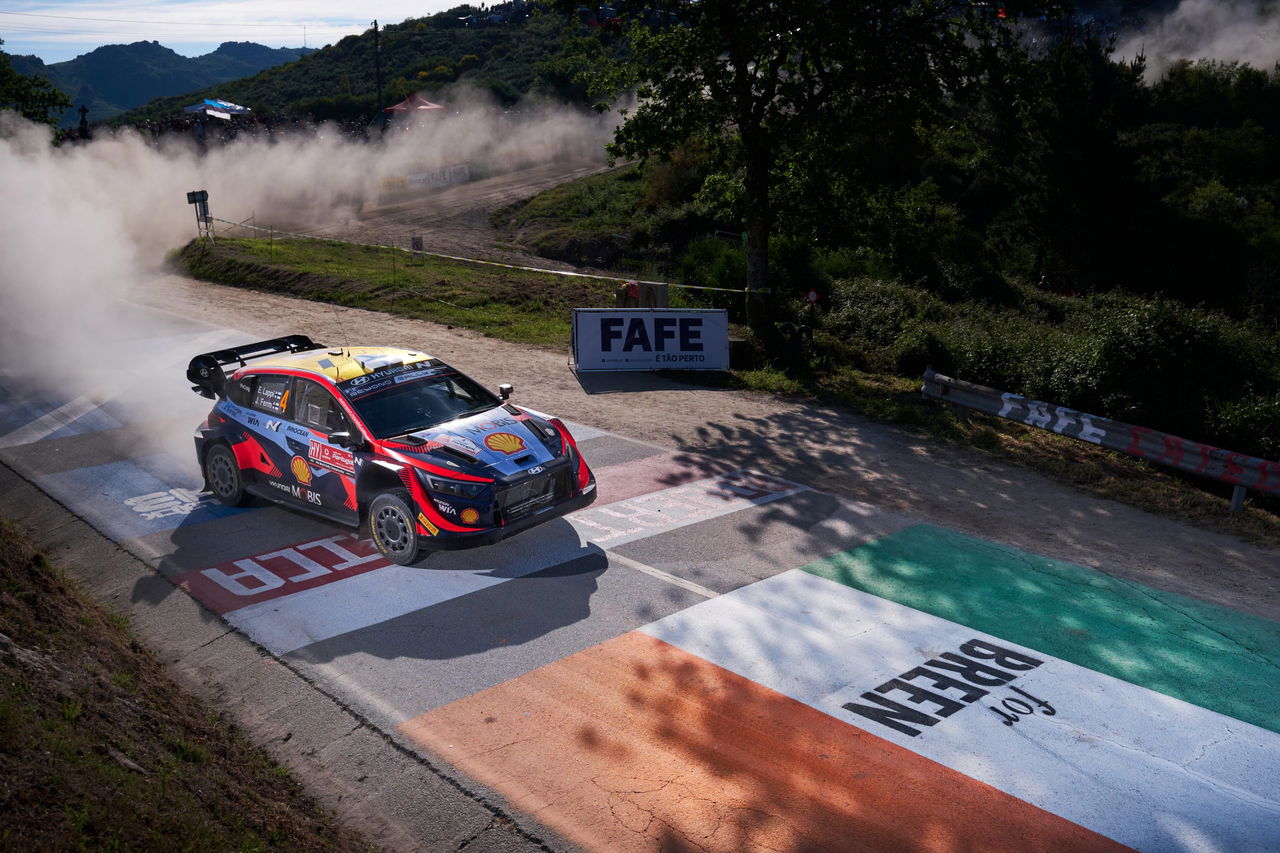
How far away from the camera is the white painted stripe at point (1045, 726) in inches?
231

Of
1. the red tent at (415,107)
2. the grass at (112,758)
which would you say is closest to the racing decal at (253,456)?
the grass at (112,758)

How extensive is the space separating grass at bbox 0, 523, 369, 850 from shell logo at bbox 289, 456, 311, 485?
8.77ft

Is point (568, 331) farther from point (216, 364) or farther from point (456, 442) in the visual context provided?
point (456, 442)

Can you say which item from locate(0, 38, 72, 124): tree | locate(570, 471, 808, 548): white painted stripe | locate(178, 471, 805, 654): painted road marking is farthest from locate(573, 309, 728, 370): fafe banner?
locate(0, 38, 72, 124): tree

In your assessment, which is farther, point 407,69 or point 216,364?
point 407,69

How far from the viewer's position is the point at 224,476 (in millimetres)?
10953

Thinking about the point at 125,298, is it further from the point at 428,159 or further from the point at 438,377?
the point at 428,159

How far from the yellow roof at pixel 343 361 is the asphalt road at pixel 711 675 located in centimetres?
166

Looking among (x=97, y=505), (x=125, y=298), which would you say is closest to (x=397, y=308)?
(x=125, y=298)

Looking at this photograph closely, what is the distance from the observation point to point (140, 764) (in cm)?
534

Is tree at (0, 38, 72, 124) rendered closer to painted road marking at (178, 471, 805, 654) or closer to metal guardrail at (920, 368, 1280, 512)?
painted road marking at (178, 471, 805, 654)

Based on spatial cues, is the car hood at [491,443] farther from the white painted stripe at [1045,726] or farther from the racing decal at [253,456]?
the white painted stripe at [1045,726]

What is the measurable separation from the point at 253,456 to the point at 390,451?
7.42ft

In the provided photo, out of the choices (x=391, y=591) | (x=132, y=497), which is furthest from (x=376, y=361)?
(x=132, y=497)
